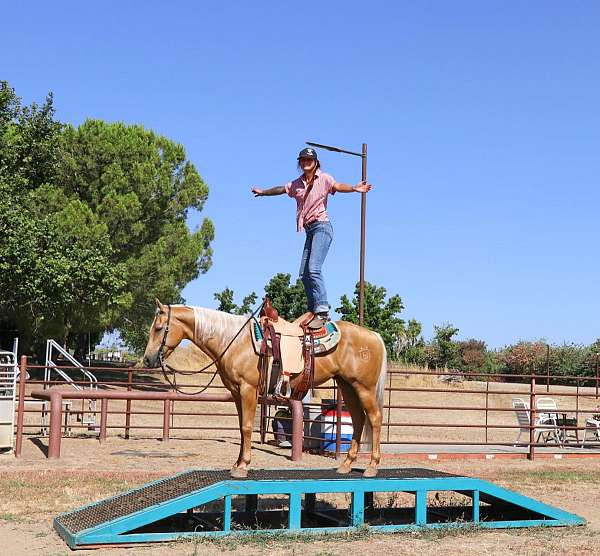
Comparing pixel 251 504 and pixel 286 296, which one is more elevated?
pixel 286 296

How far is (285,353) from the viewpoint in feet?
26.3

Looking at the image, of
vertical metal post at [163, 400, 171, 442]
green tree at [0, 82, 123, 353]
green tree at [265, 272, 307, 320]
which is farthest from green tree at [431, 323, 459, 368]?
vertical metal post at [163, 400, 171, 442]

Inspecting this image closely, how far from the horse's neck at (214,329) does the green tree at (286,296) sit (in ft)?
184

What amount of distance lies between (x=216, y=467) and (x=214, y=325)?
18.3ft

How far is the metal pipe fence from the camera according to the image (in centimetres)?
1546

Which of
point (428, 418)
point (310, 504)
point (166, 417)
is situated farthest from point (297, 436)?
point (428, 418)

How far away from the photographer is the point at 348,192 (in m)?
8.33

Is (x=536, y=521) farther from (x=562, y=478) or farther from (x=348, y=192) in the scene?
(x=562, y=478)

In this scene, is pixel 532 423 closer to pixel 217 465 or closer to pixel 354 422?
pixel 217 465

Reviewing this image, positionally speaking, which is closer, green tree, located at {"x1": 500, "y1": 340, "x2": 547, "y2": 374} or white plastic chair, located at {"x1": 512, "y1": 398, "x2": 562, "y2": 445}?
white plastic chair, located at {"x1": 512, "y1": 398, "x2": 562, "y2": 445}

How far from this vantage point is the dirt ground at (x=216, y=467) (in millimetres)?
7148

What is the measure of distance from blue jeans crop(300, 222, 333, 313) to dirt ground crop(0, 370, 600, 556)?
2330 mm

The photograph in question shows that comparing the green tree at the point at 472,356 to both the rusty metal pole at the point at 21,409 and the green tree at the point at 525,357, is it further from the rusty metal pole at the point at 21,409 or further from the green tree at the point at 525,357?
the rusty metal pole at the point at 21,409

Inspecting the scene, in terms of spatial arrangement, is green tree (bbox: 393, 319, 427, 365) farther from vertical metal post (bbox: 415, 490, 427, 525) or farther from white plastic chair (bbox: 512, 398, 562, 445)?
vertical metal post (bbox: 415, 490, 427, 525)
